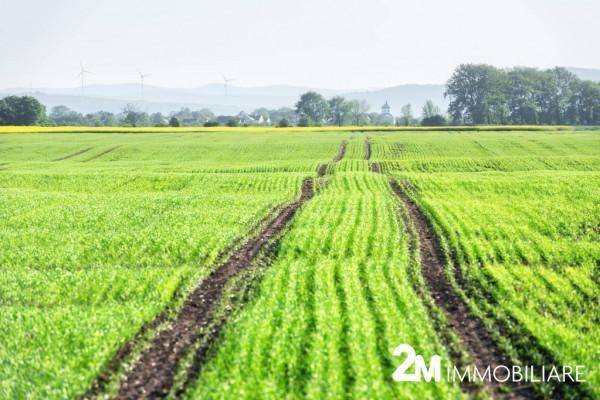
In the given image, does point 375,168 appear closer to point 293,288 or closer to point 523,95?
point 293,288

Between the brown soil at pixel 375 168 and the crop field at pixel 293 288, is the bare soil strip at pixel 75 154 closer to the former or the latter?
the crop field at pixel 293 288

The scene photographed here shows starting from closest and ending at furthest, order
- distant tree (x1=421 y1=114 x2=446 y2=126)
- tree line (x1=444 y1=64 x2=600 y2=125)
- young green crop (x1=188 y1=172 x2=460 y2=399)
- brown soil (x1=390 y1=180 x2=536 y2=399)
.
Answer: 1. young green crop (x1=188 y1=172 x2=460 y2=399)
2. brown soil (x1=390 y1=180 x2=536 y2=399)
3. distant tree (x1=421 y1=114 x2=446 y2=126)
4. tree line (x1=444 y1=64 x2=600 y2=125)

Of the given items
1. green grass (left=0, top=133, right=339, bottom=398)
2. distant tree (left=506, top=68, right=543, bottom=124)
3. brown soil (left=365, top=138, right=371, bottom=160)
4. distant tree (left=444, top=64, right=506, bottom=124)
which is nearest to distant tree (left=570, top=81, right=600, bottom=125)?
distant tree (left=506, top=68, right=543, bottom=124)

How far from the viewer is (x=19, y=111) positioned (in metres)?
161

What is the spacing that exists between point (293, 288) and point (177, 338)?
198 inches

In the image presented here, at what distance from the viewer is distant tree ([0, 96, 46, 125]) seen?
159125 millimetres

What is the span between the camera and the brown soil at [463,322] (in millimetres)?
12688

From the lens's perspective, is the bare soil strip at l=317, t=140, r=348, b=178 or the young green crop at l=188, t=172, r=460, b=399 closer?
the young green crop at l=188, t=172, r=460, b=399

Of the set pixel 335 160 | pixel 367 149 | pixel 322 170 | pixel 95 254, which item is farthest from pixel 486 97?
pixel 95 254

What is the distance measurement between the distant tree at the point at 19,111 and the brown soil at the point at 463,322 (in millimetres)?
166049

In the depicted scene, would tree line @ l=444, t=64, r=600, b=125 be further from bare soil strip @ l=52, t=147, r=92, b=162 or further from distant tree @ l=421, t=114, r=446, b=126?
bare soil strip @ l=52, t=147, r=92, b=162

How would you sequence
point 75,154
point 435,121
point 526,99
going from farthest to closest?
point 526,99 < point 435,121 < point 75,154

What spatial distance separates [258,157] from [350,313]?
6267cm

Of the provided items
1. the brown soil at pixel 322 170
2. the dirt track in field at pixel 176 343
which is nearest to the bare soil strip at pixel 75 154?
the brown soil at pixel 322 170
